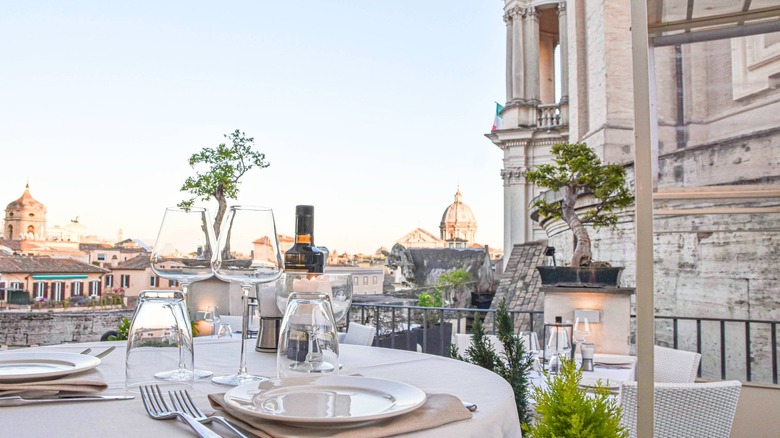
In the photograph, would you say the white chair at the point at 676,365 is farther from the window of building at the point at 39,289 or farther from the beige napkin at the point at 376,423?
the window of building at the point at 39,289

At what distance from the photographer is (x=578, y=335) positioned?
3.45 m

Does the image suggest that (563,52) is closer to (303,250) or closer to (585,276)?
(585,276)

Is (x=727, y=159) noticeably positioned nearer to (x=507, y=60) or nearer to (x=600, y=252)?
(x=600, y=252)

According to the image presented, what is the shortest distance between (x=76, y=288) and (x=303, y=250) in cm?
3312

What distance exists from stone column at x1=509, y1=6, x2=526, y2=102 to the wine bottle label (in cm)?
2246

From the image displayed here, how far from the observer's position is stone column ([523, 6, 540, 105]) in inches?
889

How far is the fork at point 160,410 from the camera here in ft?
2.97

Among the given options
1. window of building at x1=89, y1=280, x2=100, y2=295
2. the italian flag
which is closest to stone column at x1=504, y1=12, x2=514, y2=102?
the italian flag

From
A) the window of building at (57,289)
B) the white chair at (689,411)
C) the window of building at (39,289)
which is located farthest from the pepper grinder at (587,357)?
the window of building at (57,289)

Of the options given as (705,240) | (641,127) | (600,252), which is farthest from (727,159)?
(641,127)

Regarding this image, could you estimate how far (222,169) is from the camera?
33.1ft

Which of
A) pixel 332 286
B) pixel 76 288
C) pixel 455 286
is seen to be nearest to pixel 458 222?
pixel 455 286

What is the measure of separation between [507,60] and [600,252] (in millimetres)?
15126

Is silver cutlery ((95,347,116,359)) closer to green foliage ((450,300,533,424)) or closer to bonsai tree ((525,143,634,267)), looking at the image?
green foliage ((450,300,533,424))
